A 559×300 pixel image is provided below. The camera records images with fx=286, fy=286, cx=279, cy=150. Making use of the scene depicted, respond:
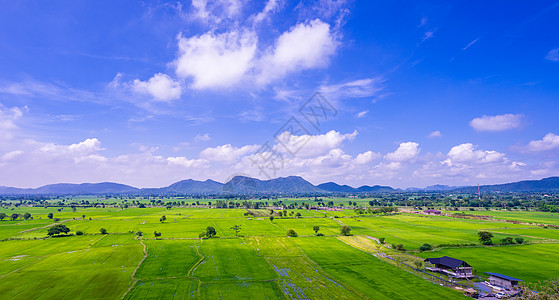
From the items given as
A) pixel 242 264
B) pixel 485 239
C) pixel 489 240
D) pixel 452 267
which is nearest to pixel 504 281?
pixel 452 267

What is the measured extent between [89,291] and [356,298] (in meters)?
35.6

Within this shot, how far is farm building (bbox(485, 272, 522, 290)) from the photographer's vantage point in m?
39.1

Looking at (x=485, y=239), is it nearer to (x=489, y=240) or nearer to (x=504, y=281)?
(x=489, y=240)

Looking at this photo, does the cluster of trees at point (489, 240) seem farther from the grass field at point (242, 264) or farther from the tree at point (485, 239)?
the grass field at point (242, 264)

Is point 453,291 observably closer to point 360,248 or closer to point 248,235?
point 360,248

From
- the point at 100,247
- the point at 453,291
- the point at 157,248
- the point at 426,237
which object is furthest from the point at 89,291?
the point at 426,237

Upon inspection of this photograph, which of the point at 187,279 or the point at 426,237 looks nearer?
the point at 187,279

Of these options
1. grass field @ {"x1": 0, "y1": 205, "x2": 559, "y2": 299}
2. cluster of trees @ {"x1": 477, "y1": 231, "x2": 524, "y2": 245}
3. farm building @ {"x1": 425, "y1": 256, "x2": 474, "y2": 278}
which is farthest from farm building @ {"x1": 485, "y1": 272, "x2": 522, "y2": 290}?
cluster of trees @ {"x1": 477, "y1": 231, "x2": 524, "y2": 245}

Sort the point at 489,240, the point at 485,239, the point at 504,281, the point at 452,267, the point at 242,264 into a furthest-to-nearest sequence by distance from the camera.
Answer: the point at 485,239 → the point at 489,240 → the point at 242,264 → the point at 452,267 → the point at 504,281

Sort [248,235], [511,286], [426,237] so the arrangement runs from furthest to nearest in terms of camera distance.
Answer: [248,235], [426,237], [511,286]

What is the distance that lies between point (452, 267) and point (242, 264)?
115 ft

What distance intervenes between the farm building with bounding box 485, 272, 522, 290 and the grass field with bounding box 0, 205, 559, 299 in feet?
21.8

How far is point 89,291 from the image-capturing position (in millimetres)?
38781

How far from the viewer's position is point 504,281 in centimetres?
3988
